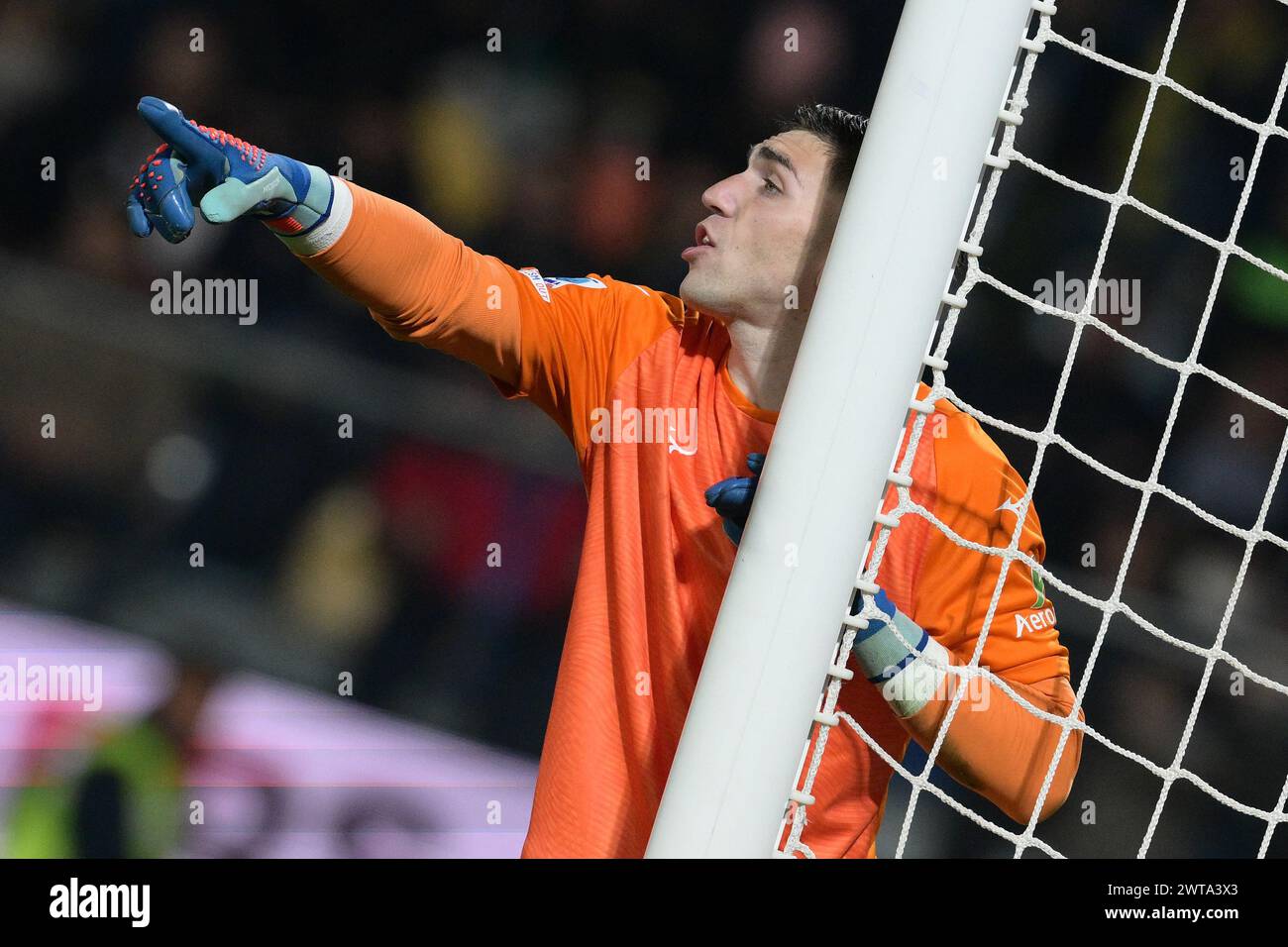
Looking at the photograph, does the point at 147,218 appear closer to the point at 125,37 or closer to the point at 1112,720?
the point at 125,37

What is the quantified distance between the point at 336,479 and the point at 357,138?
507 mm

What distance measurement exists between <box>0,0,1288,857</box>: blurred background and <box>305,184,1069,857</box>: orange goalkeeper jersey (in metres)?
1.09

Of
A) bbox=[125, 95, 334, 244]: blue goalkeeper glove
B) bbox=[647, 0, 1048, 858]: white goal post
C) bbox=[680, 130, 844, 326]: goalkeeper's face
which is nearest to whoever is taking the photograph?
bbox=[647, 0, 1048, 858]: white goal post

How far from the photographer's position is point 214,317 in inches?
75.9

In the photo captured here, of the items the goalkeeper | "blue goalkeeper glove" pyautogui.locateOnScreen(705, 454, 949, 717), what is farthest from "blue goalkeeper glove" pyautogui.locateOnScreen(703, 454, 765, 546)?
the goalkeeper

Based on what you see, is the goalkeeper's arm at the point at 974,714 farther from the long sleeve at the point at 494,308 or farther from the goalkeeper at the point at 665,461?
the long sleeve at the point at 494,308

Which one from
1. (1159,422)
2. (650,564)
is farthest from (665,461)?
(1159,422)

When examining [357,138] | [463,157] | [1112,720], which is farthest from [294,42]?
[1112,720]

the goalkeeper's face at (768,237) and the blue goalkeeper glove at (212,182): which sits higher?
the goalkeeper's face at (768,237)

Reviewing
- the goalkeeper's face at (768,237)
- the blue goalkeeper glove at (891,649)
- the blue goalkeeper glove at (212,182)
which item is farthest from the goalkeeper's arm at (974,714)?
the blue goalkeeper glove at (212,182)

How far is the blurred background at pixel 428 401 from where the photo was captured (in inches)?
73.7

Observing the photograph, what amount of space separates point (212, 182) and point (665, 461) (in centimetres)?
32

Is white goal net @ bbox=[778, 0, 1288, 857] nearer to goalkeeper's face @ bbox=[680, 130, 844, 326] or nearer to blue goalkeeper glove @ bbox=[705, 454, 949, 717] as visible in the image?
goalkeeper's face @ bbox=[680, 130, 844, 326]

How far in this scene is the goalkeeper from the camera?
0.76 meters
